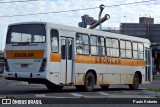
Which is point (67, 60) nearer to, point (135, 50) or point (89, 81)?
point (89, 81)

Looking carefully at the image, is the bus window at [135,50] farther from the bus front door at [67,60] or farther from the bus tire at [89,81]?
the bus front door at [67,60]

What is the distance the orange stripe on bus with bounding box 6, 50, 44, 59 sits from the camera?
19938 millimetres

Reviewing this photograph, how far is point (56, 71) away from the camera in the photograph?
20234mm

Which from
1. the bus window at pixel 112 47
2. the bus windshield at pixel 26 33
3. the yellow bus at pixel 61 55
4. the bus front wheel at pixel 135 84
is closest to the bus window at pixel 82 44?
the yellow bus at pixel 61 55

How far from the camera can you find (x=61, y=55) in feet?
67.8

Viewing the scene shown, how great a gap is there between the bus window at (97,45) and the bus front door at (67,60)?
1.89 metres

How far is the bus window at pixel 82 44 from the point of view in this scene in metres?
21.9

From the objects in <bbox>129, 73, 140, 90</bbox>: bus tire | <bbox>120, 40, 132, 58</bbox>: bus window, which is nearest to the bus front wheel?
<bbox>129, 73, 140, 90</bbox>: bus tire

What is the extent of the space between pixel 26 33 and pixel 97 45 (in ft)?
14.6

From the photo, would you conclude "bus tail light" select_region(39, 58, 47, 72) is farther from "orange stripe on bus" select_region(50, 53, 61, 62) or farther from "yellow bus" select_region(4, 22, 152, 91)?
"orange stripe on bus" select_region(50, 53, 61, 62)

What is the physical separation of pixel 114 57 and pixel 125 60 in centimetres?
135

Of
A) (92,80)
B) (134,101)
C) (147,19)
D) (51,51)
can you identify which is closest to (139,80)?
(92,80)

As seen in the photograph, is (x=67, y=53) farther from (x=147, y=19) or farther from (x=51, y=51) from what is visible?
(x=147, y=19)

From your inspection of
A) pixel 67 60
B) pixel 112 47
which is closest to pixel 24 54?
pixel 67 60
